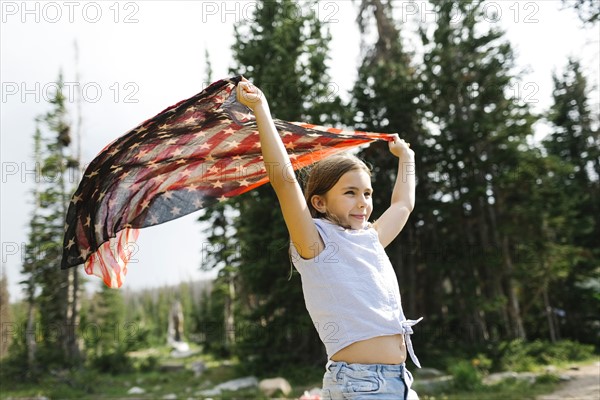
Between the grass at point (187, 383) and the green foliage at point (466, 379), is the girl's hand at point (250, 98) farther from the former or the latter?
the green foliage at point (466, 379)

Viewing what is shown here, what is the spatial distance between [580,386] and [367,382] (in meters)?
11.9

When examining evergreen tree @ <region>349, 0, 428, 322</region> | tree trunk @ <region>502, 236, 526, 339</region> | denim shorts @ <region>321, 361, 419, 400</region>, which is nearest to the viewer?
denim shorts @ <region>321, 361, 419, 400</region>

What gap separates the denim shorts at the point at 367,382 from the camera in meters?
2.27

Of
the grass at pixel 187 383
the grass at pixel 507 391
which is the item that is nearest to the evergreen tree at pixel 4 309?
the grass at pixel 187 383

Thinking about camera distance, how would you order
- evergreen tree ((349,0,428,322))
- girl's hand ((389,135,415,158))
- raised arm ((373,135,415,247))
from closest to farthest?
raised arm ((373,135,415,247)), girl's hand ((389,135,415,158)), evergreen tree ((349,0,428,322))

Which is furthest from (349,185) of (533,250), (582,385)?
(533,250)

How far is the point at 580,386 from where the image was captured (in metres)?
12.0

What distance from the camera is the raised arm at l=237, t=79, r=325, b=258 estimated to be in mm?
2369

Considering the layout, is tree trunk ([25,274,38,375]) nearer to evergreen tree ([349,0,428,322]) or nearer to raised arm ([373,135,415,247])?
evergreen tree ([349,0,428,322])

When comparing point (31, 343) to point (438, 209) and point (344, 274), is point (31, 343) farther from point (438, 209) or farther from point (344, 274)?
point (344, 274)

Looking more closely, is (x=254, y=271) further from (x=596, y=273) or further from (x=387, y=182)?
(x=596, y=273)

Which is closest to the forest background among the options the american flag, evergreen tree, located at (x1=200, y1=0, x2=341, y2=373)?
evergreen tree, located at (x1=200, y1=0, x2=341, y2=373)

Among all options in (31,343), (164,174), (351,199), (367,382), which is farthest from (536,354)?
(31,343)

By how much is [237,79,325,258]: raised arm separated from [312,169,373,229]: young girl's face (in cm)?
23
